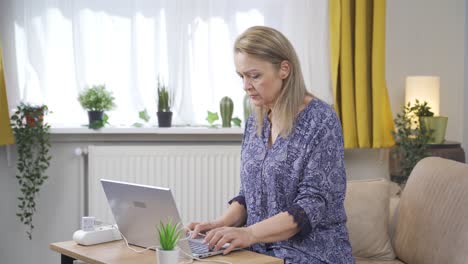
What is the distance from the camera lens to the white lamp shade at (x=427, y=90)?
384 centimetres

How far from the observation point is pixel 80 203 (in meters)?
3.94

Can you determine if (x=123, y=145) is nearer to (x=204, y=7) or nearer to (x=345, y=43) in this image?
(x=204, y=7)

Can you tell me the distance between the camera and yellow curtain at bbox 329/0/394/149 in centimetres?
388

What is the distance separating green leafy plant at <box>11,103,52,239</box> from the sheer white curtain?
0.22 meters

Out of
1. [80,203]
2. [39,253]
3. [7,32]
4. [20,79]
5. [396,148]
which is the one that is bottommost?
[39,253]

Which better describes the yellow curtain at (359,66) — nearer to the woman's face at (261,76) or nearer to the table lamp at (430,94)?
the table lamp at (430,94)

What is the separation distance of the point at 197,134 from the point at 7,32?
1.19 m

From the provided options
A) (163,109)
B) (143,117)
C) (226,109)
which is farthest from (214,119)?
(143,117)

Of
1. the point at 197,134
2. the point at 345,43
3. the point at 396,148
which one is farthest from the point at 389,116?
the point at 197,134

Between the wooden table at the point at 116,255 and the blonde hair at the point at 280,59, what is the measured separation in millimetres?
472

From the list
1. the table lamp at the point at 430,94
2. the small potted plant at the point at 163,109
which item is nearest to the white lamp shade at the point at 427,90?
the table lamp at the point at 430,94

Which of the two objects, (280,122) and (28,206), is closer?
(280,122)

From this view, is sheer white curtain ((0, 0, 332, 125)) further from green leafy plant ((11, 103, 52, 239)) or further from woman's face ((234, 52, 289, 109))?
woman's face ((234, 52, 289, 109))

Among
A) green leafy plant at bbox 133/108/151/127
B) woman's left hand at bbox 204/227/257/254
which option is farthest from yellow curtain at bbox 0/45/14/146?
woman's left hand at bbox 204/227/257/254
